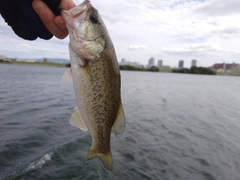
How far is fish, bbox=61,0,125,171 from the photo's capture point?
2.86 m

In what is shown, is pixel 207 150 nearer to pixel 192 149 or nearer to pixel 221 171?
pixel 192 149

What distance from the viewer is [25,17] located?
3.26m

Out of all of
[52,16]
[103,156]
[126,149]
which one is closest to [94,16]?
[52,16]

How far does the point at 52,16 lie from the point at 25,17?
1.93 ft

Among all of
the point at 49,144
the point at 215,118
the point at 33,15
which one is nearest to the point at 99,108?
the point at 33,15

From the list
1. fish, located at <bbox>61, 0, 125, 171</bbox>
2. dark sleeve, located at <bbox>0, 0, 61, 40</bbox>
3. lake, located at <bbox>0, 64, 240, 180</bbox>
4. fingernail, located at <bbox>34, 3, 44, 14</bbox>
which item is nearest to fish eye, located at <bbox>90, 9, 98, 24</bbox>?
fish, located at <bbox>61, 0, 125, 171</bbox>

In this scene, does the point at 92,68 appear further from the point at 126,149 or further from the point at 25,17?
the point at 126,149

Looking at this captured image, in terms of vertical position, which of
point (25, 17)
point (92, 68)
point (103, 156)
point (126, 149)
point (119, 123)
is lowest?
point (126, 149)

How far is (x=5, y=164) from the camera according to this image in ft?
26.6

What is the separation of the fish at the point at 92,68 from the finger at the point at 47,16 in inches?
7.3

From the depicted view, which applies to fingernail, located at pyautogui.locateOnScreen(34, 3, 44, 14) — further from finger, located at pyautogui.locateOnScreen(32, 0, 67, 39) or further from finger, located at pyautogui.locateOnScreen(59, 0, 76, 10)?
finger, located at pyautogui.locateOnScreen(59, 0, 76, 10)

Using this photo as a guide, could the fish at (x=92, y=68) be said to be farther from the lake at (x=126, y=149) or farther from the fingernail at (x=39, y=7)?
the lake at (x=126, y=149)

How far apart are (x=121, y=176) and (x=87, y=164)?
143 cm

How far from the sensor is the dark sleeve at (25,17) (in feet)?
9.89
